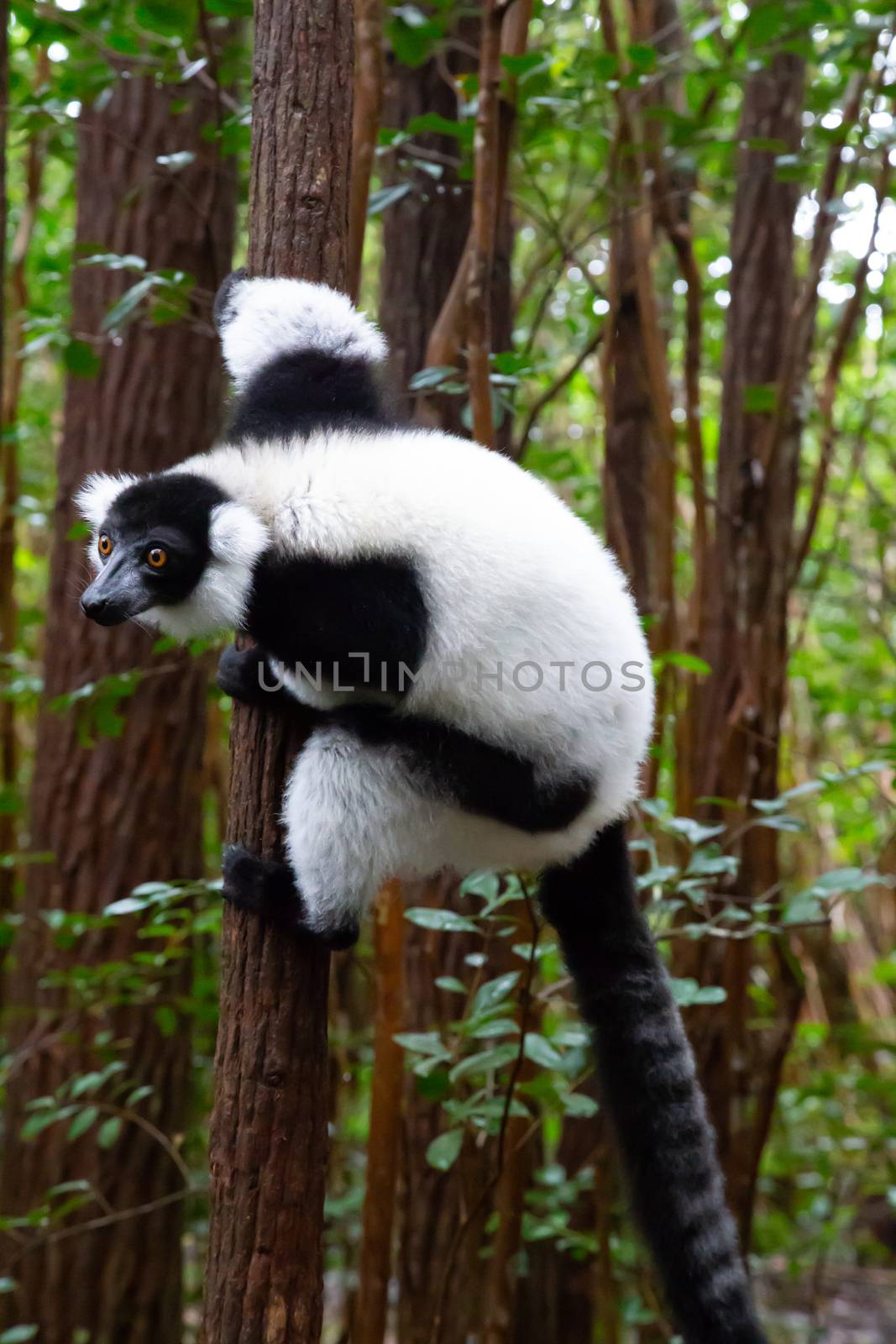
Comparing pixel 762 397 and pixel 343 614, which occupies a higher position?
pixel 762 397

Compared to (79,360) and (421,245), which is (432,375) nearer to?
(79,360)

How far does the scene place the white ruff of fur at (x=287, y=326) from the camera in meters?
2.85

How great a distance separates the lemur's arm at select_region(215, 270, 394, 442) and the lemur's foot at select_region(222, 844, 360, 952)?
1.02 meters

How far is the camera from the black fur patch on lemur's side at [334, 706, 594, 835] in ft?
9.30

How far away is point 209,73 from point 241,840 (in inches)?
127

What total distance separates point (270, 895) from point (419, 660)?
24.4 inches

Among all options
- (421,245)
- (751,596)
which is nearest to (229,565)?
(421,245)

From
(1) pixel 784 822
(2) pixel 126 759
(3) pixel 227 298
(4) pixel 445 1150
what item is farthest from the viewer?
(2) pixel 126 759

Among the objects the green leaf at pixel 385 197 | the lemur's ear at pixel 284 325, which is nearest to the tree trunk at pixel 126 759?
the green leaf at pixel 385 197

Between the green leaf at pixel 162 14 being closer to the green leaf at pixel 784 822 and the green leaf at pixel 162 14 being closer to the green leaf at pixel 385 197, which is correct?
the green leaf at pixel 385 197

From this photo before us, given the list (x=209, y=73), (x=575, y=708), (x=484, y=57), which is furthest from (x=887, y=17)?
(x=575, y=708)

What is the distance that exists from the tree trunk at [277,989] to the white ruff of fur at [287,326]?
52 mm

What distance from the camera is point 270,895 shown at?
2654 mm

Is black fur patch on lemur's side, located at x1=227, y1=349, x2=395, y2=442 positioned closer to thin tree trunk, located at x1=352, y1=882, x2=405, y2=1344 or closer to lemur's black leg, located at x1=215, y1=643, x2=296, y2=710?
lemur's black leg, located at x1=215, y1=643, x2=296, y2=710
